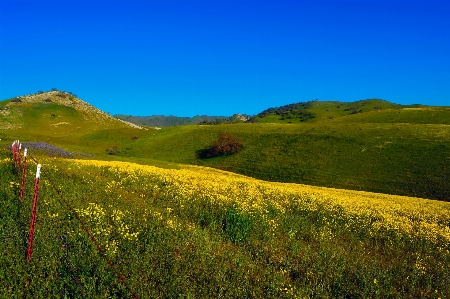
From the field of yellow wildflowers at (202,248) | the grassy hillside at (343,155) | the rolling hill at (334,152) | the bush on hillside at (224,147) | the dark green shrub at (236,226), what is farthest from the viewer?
the bush on hillside at (224,147)

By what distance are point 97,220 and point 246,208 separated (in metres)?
8.96

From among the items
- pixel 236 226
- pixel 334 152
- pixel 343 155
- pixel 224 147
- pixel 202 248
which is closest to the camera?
pixel 202 248

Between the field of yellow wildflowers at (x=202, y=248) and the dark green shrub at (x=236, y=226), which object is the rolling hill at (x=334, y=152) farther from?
the dark green shrub at (x=236, y=226)

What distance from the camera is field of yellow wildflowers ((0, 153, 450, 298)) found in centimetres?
1029

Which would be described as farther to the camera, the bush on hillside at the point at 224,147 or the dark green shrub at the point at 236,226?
the bush on hillside at the point at 224,147

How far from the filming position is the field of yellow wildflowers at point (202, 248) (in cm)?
1029

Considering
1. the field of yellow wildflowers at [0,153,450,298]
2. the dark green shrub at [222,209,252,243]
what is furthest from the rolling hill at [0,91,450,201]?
the dark green shrub at [222,209,252,243]

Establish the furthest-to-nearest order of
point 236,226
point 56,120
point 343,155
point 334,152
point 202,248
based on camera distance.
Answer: point 56,120 → point 334,152 → point 343,155 → point 236,226 → point 202,248

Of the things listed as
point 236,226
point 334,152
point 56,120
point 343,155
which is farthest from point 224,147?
point 56,120

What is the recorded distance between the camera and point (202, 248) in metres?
13.2

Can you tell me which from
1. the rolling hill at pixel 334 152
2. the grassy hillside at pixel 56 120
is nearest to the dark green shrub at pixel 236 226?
the rolling hill at pixel 334 152

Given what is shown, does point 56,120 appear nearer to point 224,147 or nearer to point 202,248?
point 224,147

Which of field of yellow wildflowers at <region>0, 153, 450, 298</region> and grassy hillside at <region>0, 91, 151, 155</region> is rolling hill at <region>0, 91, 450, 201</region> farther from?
field of yellow wildflowers at <region>0, 153, 450, 298</region>

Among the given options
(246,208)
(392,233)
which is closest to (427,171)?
(392,233)
